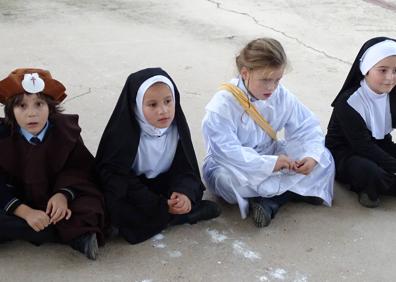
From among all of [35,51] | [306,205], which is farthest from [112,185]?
[35,51]

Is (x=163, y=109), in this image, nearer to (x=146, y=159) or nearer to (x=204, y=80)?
(x=146, y=159)

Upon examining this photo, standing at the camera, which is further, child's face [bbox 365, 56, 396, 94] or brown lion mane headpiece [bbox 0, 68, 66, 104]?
child's face [bbox 365, 56, 396, 94]

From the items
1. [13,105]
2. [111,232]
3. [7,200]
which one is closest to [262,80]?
[111,232]

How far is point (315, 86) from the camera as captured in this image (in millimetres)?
4082

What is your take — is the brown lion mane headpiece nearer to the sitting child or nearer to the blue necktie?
the sitting child

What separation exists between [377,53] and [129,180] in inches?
50.7

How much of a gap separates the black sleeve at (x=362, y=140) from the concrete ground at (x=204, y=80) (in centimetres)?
22

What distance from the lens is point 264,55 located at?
7.72ft

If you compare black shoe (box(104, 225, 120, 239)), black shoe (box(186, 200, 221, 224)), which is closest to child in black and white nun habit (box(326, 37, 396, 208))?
black shoe (box(186, 200, 221, 224))

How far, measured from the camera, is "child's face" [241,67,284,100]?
7.84ft

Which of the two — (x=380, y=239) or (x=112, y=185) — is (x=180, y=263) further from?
(x=380, y=239)

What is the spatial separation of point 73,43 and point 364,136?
9.65 feet

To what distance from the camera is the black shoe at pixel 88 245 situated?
2172 millimetres

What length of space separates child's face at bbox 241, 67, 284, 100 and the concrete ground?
1.87 feet
